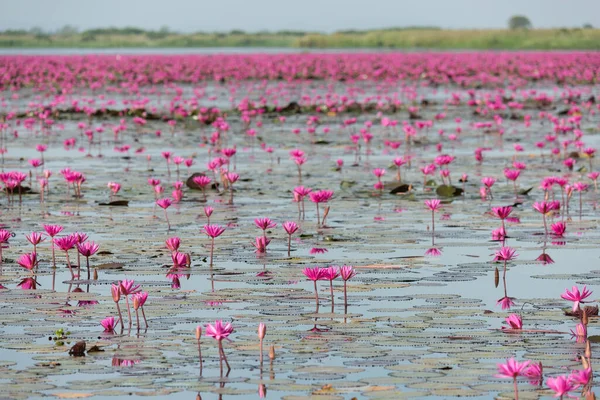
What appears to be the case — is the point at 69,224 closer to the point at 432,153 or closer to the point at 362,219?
the point at 362,219

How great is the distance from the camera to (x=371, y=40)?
80.8 metres

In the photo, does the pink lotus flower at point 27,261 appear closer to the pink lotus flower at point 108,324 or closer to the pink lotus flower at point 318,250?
the pink lotus flower at point 108,324

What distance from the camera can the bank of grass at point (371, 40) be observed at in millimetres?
69938

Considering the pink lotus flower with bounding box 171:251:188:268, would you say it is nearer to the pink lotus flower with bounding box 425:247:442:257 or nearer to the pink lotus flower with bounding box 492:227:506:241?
the pink lotus flower with bounding box 425:247:442:257

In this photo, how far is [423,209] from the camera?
32.8 ft

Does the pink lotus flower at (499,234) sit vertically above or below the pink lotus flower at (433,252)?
above

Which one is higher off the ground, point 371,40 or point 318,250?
point 371,40

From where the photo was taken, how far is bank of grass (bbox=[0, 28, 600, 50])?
6994 cm

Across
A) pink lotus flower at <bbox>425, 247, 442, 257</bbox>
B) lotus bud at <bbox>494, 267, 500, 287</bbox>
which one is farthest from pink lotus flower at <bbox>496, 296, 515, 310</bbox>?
pink lotus flower at <bbox>425, 247, 442, 257</bbox>

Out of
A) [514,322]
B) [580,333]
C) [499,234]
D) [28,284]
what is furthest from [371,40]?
[580,333]

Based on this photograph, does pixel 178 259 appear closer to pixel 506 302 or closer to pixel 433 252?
pixel 433 252

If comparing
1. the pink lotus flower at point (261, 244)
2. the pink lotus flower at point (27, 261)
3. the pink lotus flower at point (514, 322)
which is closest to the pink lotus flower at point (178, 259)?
the pink lotus flower at point (261, 244)

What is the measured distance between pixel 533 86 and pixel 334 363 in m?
29.4

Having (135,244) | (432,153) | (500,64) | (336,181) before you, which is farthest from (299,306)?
(500,64)
